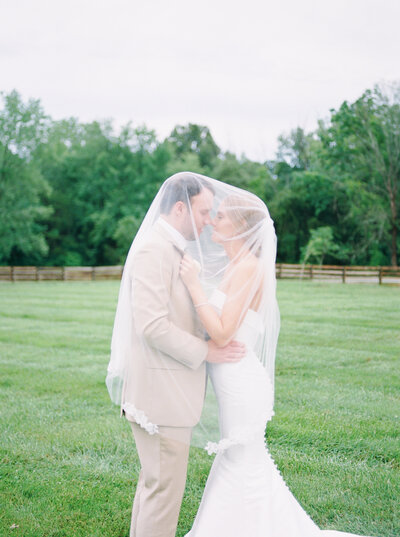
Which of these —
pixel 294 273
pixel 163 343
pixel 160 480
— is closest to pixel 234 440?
pixel 160 480

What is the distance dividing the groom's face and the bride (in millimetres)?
169

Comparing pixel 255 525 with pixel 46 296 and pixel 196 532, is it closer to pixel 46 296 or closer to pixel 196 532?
pixel 196 532

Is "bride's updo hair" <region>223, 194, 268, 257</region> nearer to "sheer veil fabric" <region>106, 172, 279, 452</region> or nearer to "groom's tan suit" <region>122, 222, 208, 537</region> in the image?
"sheer veil fabric" <region>106, 172, 279, 452</region>

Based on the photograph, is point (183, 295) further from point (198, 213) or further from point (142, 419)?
point (142, 419)

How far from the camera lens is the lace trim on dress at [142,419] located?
9.75 ft

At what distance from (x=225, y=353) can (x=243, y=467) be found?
687mm

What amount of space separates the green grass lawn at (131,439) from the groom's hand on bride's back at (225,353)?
4.97 feet

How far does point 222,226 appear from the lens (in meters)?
3.33

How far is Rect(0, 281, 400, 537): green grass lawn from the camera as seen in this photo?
4.15m

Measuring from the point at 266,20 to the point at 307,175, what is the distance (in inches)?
1072

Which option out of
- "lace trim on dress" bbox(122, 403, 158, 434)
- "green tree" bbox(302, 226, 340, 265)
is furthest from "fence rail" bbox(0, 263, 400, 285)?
"lace trim on dress" bbox(122, 403, 158, 434)

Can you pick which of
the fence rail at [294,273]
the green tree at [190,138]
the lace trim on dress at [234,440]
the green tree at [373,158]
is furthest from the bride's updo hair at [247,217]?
the green tree at [190,138]

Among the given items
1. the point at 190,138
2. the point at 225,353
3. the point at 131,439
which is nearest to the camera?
the point at 225,353

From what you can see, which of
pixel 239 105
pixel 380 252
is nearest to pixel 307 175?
pixel 380 252
